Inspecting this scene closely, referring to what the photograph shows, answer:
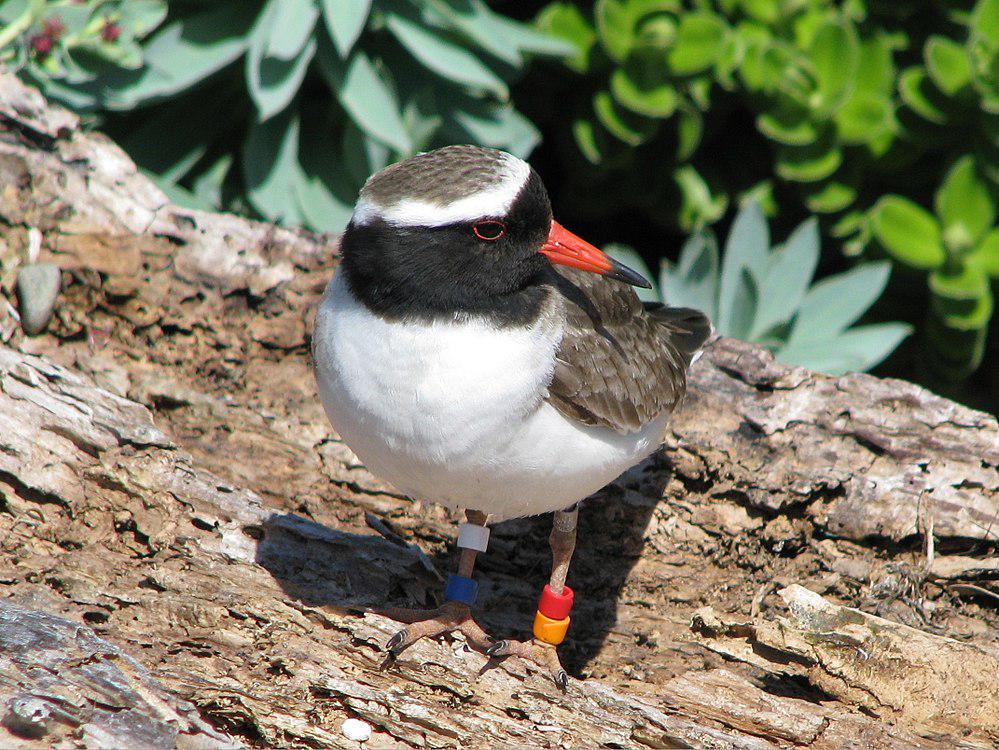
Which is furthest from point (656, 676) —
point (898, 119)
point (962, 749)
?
point (898, 119)

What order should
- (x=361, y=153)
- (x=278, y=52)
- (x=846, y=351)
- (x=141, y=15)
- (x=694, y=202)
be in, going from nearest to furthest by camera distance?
(x=278, y=52), (x=846, y=351), (x=141, y=15), (x=361, y=153), (x=694, y=202)

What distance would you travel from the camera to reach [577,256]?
4410 mm

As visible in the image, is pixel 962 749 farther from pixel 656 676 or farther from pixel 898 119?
pixel 898 119

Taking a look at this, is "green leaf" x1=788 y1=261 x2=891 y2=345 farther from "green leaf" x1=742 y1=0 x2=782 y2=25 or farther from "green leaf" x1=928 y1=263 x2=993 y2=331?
"green leaf" x1=742 y1=0 x2=782 y2=25

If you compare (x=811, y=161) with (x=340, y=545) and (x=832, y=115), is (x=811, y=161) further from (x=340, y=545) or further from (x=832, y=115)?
(x=340, y=545)

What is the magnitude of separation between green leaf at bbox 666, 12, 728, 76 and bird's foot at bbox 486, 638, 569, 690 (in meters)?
3.91

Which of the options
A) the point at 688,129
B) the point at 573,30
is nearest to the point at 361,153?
the point at 573,30

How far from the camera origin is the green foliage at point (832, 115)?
648cm

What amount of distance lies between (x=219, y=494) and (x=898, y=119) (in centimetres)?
498

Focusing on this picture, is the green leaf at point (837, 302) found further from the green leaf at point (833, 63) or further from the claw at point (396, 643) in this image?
the claw at point (396, 643)

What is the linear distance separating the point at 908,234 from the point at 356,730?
4625 mm

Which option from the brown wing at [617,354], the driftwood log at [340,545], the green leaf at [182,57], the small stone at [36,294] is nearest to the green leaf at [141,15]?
the green leaf at [182,57]

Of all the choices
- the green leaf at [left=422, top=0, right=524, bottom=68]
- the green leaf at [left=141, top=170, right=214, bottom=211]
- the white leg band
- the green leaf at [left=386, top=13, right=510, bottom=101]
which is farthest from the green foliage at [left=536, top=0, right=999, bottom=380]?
the green leaf at [left=141, top=170, right=214, bottom=211]

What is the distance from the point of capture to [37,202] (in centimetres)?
605
